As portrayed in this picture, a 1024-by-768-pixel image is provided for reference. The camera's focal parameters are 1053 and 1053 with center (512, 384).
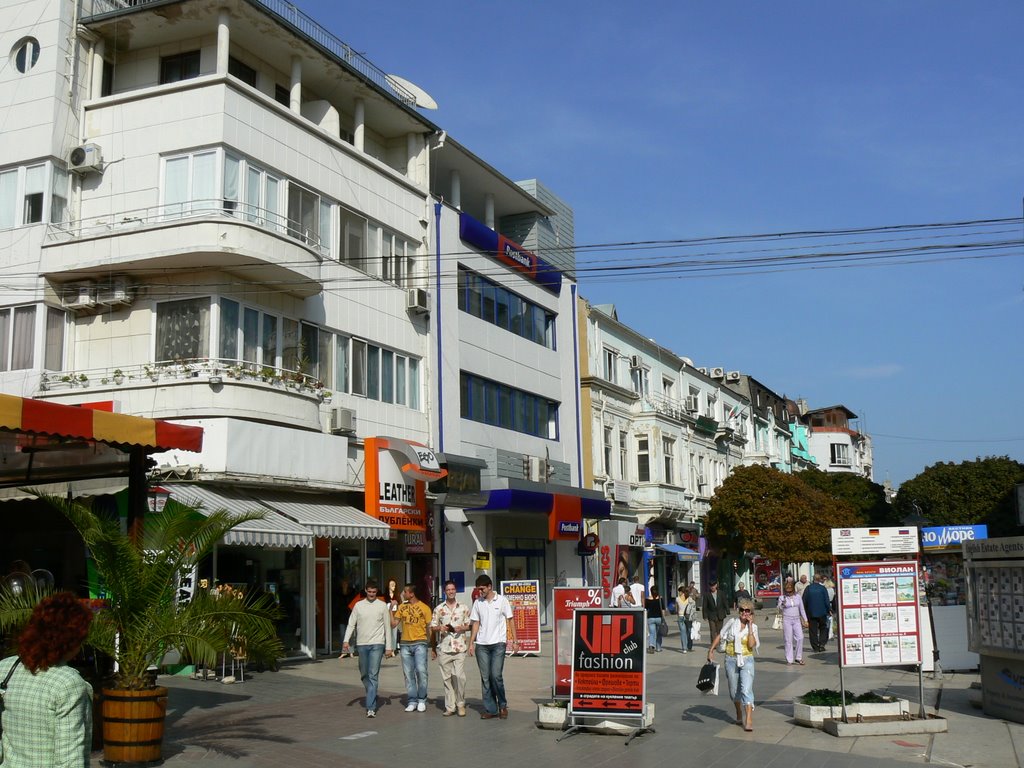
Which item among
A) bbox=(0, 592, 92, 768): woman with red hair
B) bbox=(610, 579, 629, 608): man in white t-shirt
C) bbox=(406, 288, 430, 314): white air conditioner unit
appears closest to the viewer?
bbox=(0, 592, 92, 768): woman with red hair

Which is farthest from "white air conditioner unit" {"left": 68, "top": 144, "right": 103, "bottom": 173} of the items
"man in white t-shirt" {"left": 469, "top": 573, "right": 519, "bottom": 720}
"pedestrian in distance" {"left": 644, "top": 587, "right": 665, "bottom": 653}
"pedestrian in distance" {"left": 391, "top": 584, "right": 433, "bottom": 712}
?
"pedestrian in distance" {"left": 644, "top": 587, "right": 665, "bottom": 653}

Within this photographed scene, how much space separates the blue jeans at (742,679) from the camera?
12680 millimetres

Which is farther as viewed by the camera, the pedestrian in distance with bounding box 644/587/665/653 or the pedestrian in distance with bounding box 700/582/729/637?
the pedestrian in distance with bounding box 644/587/665/653

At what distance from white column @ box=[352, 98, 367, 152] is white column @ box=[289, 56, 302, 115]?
2.11 m

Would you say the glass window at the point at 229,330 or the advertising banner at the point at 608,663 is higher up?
the glass window at the point at 229,330

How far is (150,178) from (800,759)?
17.3 meters

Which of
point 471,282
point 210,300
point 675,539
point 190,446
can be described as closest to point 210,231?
point 210,300

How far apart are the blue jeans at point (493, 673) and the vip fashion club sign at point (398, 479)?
34.5ft

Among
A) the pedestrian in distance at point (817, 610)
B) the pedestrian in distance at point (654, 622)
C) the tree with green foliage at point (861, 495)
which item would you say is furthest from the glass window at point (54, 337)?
the tree with green foliage at point (861, 495)

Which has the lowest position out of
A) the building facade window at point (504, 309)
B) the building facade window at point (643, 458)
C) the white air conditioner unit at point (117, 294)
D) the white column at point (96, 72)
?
the building facade window at point (643, 458)

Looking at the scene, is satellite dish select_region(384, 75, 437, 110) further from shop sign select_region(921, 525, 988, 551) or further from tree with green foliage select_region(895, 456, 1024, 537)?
tree with green foliage select_region(895, 456, 1024, 537)

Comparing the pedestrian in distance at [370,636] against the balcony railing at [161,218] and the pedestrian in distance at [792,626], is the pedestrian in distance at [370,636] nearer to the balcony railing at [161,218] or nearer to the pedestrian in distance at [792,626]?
the balcony railing at [161,218]

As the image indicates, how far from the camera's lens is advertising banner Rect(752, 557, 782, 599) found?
60.5 m

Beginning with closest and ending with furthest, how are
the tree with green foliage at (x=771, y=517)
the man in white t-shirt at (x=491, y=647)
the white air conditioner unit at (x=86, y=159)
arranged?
the man in white t-shirt at (x=491, y=647)
the white air conditioner unit at (x=86, y=159)
the tree with green foliage at (x=771, y=517)
